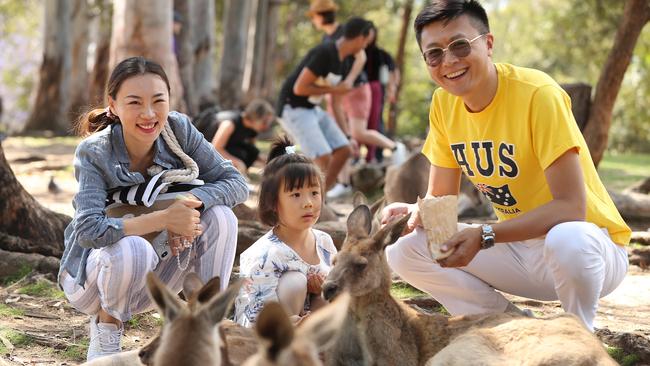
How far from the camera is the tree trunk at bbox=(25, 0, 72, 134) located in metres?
18.3

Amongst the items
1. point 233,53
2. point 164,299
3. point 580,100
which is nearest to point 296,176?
point 164,299

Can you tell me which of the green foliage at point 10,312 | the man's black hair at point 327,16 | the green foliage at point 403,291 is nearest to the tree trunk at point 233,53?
the man's black hair at point 327,16

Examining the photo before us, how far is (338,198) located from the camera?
9.62 meters

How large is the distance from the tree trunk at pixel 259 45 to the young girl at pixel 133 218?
1750cm

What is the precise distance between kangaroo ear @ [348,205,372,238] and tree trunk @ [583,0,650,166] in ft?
16.5

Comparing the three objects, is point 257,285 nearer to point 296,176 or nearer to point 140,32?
point 296,176

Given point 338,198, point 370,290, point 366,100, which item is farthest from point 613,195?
point 370,290

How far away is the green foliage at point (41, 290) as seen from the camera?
5027 mm

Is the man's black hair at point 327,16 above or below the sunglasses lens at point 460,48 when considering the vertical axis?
below

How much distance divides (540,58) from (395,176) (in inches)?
1046

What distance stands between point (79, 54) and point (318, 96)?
12.6m

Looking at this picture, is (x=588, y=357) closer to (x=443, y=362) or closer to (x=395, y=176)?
(x=443, y=362)

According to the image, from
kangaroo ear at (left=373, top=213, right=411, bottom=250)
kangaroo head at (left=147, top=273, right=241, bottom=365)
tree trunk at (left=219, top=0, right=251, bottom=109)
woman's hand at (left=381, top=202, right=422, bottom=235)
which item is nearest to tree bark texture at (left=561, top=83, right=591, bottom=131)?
woman's hand at (left=381, top=202, right=422, bottom=235)

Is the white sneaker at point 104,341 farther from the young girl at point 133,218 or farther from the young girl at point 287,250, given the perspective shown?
the young girl at point 287,250
